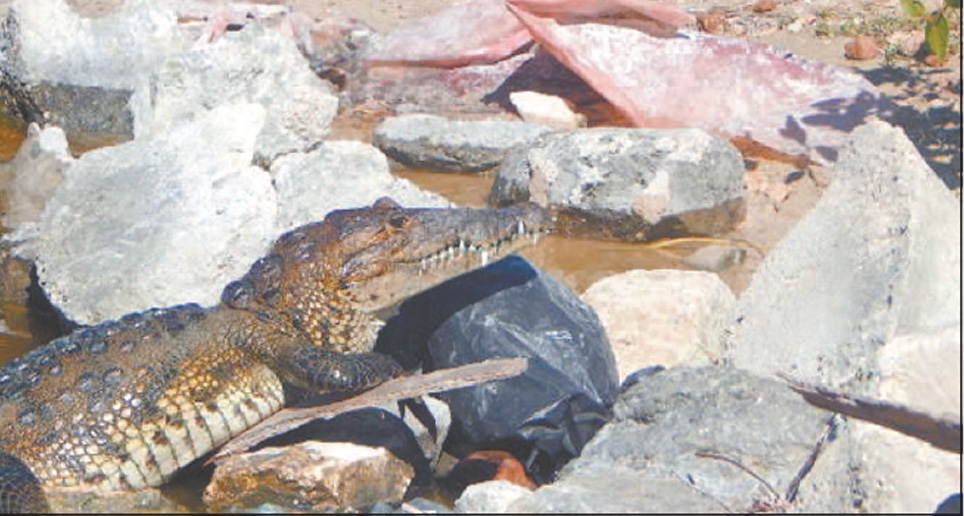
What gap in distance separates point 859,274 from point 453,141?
3165 millimetres

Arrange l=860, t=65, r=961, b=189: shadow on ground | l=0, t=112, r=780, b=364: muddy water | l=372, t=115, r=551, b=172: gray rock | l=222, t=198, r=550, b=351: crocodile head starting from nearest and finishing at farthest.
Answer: l=222, t=198, r=550, b=351: crocodile head → l=0, t=112, r=780, b=364: muddy water → l=860, t=65, r=961, b=189: shadow on ground → l=372, t=115, r=551, b=172: gray rock

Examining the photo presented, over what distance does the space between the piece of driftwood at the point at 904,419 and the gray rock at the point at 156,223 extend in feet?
8.66

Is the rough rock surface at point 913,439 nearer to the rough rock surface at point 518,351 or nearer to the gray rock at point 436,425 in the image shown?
the rough rock surface at point 518,351

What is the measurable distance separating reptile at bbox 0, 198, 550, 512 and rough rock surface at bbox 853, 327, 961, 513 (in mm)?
1485

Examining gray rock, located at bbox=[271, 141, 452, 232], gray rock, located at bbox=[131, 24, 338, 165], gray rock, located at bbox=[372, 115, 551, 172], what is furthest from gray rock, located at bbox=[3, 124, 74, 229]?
gray rock, located at bbox=[372, 115, 551, 172]

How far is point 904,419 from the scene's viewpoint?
358cm

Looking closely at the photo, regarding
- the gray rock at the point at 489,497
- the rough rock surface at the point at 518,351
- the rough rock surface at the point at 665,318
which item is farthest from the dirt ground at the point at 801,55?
the gray rock at the point at 489,497

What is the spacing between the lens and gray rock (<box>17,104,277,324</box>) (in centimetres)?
559

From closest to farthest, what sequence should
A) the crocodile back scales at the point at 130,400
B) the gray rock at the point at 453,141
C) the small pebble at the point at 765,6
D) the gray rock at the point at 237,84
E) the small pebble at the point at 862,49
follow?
the crocodile back scales at the point at 130,400 < the gray rock at the point at 453,141 < the gray rock at the point at 237,84 < the small pebble at the point at 862,49 < the small pebble at the point at 765,6

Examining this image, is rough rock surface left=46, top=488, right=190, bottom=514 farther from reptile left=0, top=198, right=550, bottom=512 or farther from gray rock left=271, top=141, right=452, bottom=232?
gray rock left=271, top=141, right=452, bottom=232

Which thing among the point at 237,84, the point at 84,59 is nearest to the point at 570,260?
the point at 237,84

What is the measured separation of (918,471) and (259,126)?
12.2ft

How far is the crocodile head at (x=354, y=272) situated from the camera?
511 centimetres


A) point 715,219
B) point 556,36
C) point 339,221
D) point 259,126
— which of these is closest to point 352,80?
point 556,36
